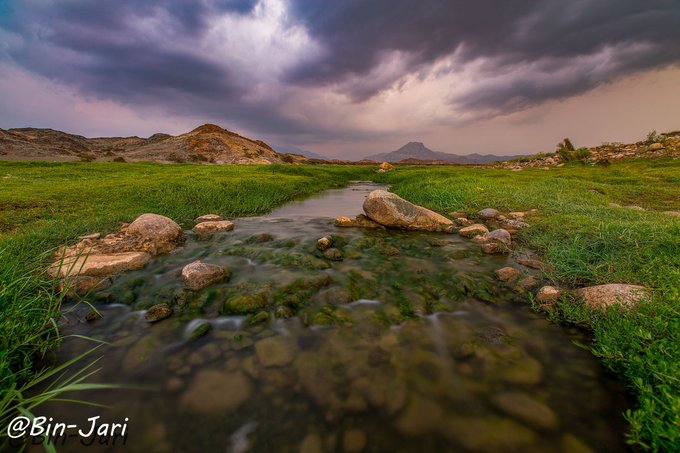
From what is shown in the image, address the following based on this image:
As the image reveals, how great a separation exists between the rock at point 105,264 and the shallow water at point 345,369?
49 centimetres

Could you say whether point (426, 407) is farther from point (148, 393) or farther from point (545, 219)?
point (545, 219)

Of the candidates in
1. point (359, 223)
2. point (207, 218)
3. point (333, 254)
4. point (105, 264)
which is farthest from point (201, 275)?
point (359, 223)

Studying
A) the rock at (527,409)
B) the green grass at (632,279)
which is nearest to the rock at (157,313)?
the rock at (527,409)

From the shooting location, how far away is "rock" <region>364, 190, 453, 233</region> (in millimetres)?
11266

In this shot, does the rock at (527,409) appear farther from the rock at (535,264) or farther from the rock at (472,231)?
the rock at (472,231)

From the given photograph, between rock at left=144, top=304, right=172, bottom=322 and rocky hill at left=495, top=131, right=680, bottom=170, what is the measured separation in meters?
44.6

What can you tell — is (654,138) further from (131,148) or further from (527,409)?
(131,148)

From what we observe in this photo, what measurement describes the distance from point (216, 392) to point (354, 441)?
1.86 meters

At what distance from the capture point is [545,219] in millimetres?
10398

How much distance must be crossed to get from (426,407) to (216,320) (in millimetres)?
3743

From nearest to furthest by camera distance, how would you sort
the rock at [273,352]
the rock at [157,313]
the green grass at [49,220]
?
1. the green grass at [49,220]
2. the rock at [273,352]
3. the rock at [157,313]

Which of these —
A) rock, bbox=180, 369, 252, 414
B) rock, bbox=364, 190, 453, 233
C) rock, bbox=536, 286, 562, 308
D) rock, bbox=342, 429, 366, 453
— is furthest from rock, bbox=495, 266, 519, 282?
rock, bbox=180, 369, 252, 414

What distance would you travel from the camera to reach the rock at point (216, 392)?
3.39 meters

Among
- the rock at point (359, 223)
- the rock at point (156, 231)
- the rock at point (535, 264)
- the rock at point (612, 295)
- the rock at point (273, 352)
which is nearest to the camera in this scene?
the rock at point (273, 352)
